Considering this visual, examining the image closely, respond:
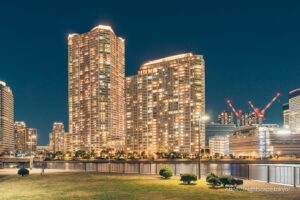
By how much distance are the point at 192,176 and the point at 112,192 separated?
30.7ft

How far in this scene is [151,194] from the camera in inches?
1141

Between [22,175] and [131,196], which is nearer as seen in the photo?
[131,196]

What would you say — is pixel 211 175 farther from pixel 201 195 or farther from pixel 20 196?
pixel 20 196

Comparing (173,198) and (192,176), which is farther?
(192,176)

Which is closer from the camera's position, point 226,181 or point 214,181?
point 226,181

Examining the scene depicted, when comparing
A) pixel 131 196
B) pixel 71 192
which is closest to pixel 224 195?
pixel 131 196

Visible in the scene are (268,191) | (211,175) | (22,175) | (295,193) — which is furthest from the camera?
(22,175)

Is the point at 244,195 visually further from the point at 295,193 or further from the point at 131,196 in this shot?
the point at 131,196

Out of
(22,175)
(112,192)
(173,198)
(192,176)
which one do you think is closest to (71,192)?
(112,192)

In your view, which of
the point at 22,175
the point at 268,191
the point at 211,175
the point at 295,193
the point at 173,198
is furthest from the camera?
the point at 22,175

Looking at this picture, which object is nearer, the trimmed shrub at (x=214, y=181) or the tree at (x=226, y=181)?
the tree at (x=226, y=181)

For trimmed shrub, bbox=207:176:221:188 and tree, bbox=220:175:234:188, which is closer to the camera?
tree, bbox=220:175:234:188

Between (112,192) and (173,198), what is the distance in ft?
19.8

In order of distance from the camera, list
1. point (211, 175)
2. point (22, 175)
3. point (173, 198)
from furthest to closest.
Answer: point (22, 175) < point (211, 175) < point (173, 198)
